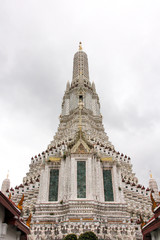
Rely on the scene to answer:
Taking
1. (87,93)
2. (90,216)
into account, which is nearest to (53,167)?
(90,216)

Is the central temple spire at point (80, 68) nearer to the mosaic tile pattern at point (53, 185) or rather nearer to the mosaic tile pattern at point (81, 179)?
the mosaic tile pattern at point (53, 185)

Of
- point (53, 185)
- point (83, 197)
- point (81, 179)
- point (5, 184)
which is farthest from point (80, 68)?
point (83, 197)

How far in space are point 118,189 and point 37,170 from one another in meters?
17.0

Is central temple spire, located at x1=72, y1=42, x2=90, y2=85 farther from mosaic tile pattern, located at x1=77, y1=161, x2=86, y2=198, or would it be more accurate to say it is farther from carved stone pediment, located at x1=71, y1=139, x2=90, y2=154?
mosaic tile pattern, located at x1=77, y1=161, x2=86, y2=198

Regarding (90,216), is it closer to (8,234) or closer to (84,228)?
(84,228)

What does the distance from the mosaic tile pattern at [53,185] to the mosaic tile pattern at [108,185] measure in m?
6.41

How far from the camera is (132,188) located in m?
35.6

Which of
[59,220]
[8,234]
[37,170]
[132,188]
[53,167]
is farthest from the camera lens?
[37,170]

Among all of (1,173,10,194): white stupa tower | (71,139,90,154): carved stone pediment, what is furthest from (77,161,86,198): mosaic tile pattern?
(1,173,10,194): white stupa tower

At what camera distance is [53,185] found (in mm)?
30188

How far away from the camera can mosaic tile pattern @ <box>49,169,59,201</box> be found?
2924cm

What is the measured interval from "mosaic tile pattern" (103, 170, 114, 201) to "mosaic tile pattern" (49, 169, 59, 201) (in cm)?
641

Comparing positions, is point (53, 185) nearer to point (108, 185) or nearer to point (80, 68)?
point (108, 185)

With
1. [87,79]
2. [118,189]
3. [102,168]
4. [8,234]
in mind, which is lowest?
[8,234]
